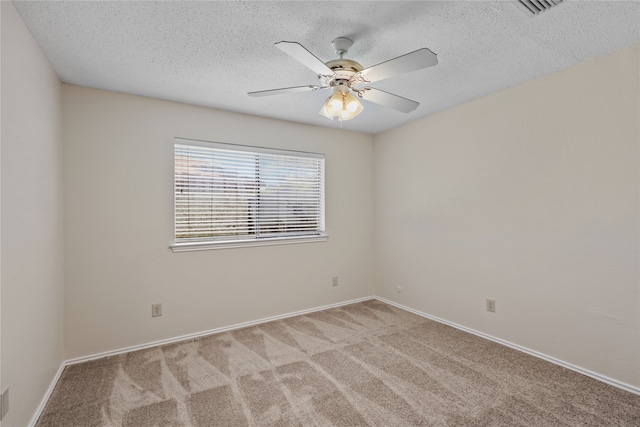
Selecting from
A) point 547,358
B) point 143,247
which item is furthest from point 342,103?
point 547,358

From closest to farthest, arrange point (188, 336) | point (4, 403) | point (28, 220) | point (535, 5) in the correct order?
point (4, 403)
point (535, 5)
point (28, 220)
point (188, 336)

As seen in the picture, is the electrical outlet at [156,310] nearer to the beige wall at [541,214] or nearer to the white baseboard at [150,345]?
the white baseboard at [150,345]

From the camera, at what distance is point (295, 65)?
2201 mm

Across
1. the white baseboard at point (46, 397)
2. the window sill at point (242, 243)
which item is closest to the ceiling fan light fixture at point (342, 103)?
the window sill at point (242, 243)

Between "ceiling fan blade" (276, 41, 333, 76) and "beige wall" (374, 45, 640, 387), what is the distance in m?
1.92

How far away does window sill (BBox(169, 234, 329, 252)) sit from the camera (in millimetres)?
2954

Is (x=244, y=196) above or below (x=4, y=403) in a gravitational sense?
above

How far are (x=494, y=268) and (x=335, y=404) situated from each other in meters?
1.96

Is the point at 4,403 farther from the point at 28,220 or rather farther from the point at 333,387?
the point at 333,387

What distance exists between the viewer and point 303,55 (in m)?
1.56

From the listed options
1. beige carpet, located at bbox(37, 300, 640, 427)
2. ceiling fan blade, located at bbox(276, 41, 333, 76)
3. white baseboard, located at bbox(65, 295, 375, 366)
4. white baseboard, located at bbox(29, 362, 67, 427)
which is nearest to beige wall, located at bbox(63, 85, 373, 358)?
white baseboard, located at bbox(65, 295, 375, 366)

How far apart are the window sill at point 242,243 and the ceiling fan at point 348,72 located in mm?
1713

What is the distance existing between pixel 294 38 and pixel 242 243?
212cm

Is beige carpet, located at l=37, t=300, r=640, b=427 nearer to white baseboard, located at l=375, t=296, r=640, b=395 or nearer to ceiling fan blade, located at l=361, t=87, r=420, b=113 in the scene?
white baseboard, located at l=375, t=296, r=640, b=395
